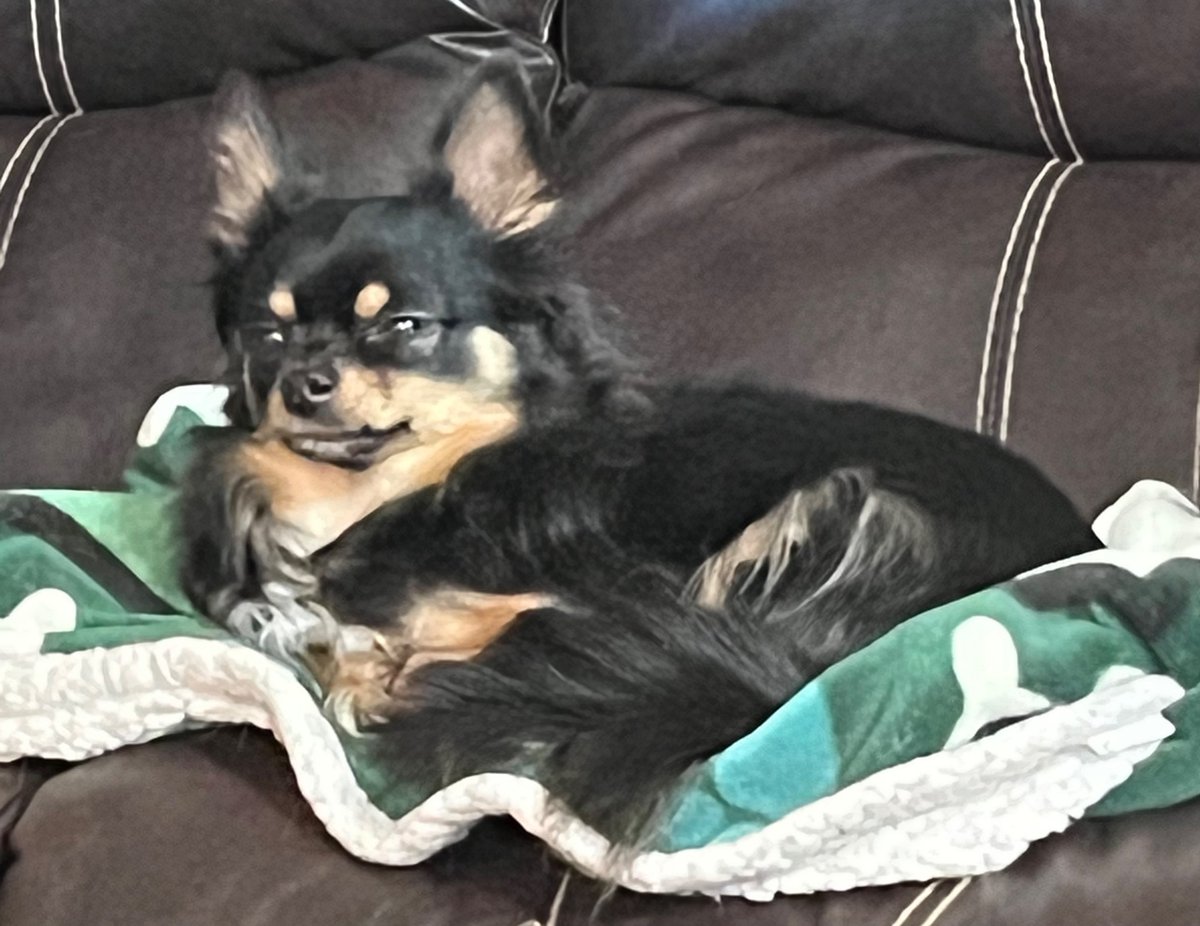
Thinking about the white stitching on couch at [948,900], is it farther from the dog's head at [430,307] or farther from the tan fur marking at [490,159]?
the tan fur marking at [490,159]

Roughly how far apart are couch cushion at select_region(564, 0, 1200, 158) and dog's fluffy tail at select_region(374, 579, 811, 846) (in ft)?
1.92

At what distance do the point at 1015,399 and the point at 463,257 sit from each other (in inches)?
21.6

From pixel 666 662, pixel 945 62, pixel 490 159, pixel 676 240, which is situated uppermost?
pixel 945 62

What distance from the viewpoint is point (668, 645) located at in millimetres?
1119

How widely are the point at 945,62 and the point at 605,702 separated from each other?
73cm

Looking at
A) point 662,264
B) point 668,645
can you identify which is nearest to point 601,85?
point 662,264

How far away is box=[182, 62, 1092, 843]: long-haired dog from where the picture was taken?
1.11 metres

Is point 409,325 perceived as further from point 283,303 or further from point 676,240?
point 676,240

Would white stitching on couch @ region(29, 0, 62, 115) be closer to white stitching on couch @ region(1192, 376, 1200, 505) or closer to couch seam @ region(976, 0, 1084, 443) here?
couch seam @ region(976, 0, 1084, 443)

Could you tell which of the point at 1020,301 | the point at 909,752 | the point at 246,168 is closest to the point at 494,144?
the point at 246,168

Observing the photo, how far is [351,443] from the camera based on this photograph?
1381mm

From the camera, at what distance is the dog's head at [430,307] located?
4.49 ft

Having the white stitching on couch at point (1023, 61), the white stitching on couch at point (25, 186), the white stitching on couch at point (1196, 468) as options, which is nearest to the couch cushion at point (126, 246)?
the white stitching on couch at point (25, 186)

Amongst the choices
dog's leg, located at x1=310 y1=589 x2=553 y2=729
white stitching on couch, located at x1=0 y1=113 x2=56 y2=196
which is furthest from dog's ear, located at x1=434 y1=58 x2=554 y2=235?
white stitching on couch, located at x1=0 y1=113 x2=56 y2=196
